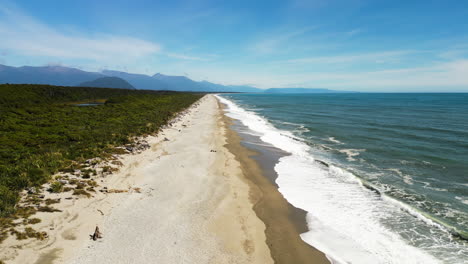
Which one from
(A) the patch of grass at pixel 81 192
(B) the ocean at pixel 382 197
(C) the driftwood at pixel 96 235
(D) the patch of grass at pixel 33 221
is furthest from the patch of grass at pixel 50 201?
(B) the ocean at pixel 382 197

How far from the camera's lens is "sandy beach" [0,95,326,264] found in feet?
19.3

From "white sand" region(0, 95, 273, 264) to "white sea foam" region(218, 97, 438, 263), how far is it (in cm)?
226

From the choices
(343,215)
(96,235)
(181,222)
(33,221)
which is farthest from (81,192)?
(343,215)

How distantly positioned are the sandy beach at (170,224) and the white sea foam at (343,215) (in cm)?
83

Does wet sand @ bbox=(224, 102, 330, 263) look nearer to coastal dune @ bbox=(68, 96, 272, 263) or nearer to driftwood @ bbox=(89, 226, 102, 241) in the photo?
coastal dune @ bbox=(68, 96, 272, 263)

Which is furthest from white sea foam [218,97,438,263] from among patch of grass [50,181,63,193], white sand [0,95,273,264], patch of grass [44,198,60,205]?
patch of grass [50,181,63,193]

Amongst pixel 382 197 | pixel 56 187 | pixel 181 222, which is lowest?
pixel 382 197

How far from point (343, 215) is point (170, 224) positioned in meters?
6.94

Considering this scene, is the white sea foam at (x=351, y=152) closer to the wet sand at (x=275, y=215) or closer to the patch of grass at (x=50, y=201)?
the wet sand at (x=275, y=215)

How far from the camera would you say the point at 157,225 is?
7254 mm

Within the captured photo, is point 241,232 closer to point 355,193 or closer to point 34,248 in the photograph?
point 34,248

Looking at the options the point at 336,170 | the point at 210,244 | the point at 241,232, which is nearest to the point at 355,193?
the point at 336,170

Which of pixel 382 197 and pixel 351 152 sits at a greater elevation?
pixel 351 152

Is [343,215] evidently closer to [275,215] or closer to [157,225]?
[275,215]
